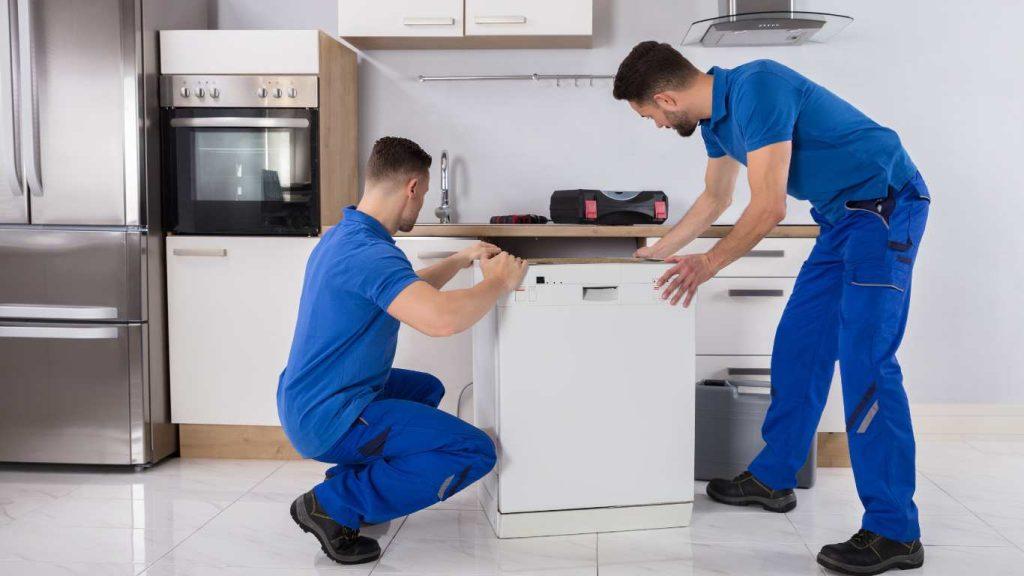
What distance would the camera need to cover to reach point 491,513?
7.97 feet

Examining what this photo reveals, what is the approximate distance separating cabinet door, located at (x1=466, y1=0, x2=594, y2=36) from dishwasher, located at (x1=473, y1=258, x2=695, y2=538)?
1.31 m

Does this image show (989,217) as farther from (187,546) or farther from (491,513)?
(187,546)

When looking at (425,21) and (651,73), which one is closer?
(651,73)

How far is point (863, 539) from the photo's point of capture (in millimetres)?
2137

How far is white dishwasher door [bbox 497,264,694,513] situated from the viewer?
7.34 ft

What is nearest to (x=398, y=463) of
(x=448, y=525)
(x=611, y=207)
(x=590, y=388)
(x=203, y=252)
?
(x=448, y=525)

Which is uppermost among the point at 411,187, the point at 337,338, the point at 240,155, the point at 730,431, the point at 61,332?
the point at 240,155

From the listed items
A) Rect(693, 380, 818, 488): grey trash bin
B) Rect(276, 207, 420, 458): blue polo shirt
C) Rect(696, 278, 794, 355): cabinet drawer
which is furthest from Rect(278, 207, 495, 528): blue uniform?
Rect(696, 278, 794, 355): cabinet drawer

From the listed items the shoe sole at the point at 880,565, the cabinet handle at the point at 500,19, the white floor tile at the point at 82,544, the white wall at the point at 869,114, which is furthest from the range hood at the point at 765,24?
the white floor tile at the point at 82,544

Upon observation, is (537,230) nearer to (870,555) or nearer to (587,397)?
(587,397)

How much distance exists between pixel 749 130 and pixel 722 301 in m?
0.96

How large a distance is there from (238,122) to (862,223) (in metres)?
2.04

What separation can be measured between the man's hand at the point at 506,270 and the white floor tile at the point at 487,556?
0.65 metres

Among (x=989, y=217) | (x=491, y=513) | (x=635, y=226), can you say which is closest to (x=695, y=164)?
(x=635, y=226)
